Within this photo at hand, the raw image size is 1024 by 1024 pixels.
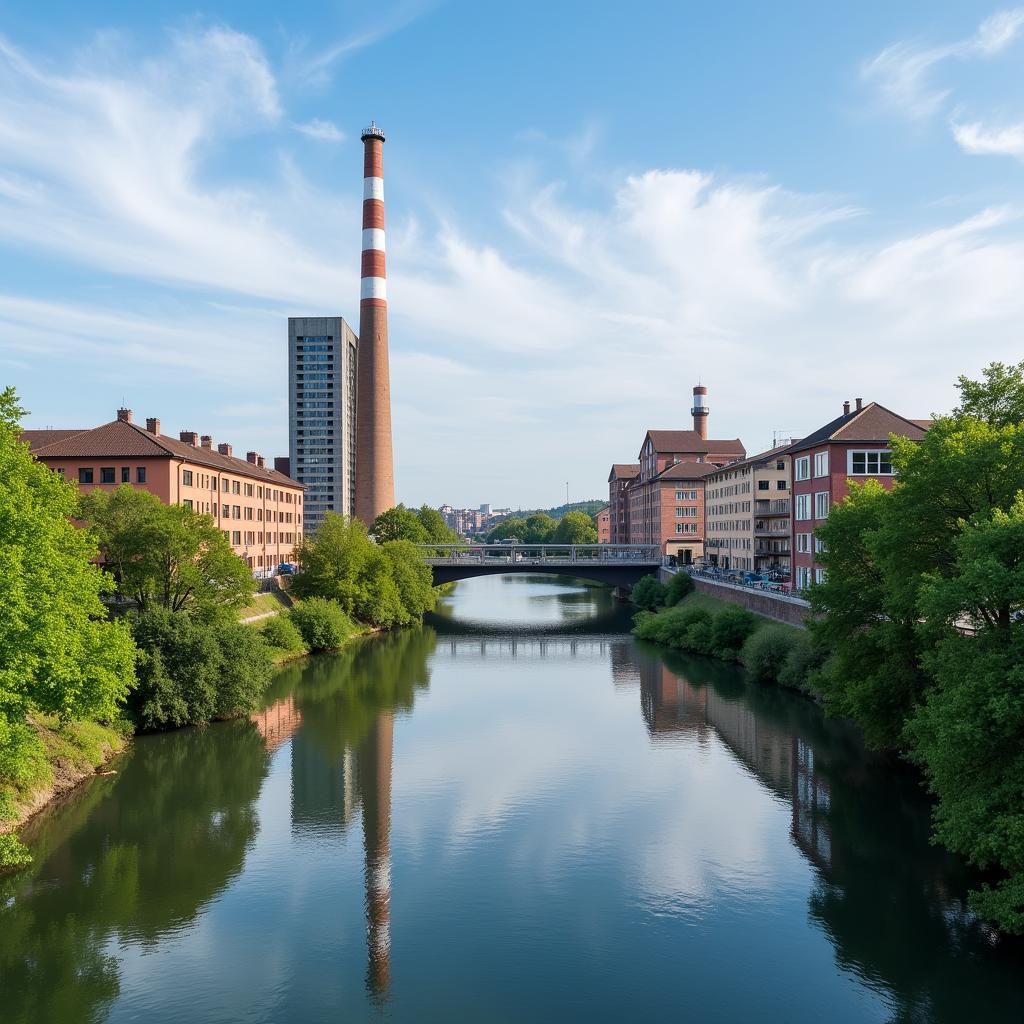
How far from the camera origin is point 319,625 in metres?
55.1

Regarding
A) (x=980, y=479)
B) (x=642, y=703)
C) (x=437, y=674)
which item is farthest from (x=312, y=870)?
(x=437, y=674)

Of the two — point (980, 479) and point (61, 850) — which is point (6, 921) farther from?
point (980, 479)

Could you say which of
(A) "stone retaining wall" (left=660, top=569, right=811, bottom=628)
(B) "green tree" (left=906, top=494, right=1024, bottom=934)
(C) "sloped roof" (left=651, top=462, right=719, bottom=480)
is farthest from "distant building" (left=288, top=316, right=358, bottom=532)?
(B) "green tree" (left=906, top=494, right=1024, bottom=934)

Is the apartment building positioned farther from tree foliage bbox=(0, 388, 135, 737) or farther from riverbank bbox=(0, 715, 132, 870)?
tree foliage bbox=(0, 388, 135, 737)

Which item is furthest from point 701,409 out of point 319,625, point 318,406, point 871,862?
point 871,862

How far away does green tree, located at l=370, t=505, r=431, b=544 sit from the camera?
98.8 m

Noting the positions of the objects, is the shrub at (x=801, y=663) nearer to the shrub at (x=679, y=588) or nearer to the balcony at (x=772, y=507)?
the balcony at (x=772, y=507)

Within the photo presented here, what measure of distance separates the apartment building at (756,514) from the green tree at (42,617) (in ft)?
174

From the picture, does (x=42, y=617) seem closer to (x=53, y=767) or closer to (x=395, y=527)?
(x=53, y=767)

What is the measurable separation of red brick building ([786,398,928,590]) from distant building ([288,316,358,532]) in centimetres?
11136

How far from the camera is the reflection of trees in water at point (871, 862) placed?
16.5 m

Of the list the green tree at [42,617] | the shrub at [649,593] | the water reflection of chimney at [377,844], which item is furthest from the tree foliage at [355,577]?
the green tree at [42,617]

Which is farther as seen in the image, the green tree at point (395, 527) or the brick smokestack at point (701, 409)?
the brick smokestack at point (701, 409)

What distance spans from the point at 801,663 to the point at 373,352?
6437 cm
